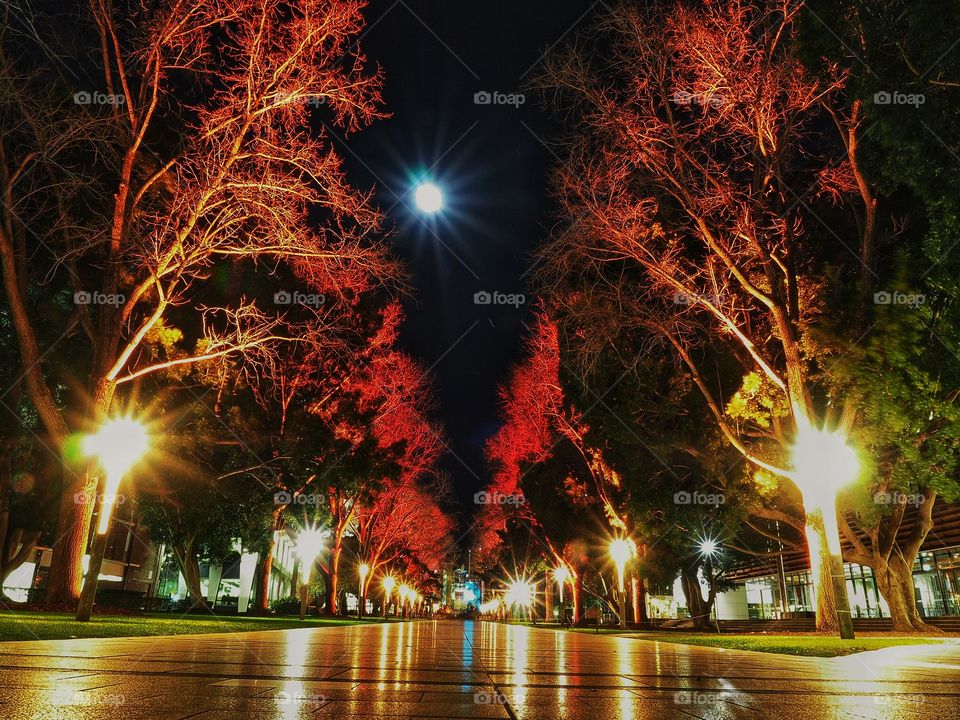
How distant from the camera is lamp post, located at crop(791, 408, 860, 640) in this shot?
13.8 m

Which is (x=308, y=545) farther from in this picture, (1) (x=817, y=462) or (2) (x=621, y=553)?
(1) (x=817, y=462)

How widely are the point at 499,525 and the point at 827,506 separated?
38.6m

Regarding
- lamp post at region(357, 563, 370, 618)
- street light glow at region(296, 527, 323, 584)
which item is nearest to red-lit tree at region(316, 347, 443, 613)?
street light glow at region(296, 527, 323, 584)

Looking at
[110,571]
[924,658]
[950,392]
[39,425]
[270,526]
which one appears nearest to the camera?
[924,658]

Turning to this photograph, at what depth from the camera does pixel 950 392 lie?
48.4ft

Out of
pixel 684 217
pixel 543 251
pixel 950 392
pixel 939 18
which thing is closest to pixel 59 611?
pixel 543 251

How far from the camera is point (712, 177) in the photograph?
15.6 meters

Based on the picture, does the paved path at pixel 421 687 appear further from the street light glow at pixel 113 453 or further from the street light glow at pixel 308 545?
the street light glow at pixel 308 545

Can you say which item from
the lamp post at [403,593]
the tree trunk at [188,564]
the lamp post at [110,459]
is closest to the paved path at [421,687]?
the lamp post at [110,459]

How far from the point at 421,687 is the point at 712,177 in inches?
557

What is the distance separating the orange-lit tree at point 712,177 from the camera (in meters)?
14.5

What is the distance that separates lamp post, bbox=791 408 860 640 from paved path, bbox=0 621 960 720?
7.00 meters

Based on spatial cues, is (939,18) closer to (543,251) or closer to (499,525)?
(543,251)

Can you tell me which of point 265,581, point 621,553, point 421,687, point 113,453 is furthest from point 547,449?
point 421,687
